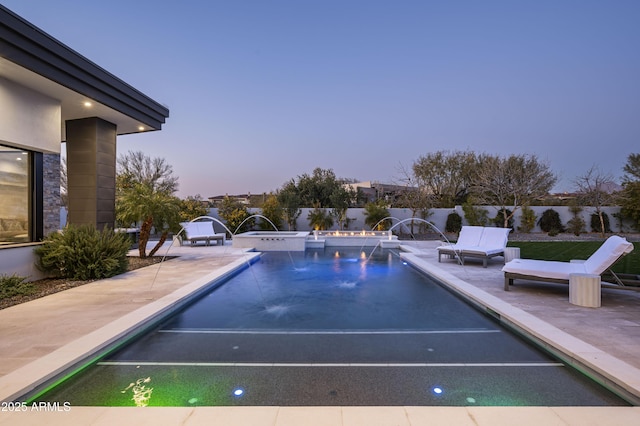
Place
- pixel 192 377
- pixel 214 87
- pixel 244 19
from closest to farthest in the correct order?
pixel 192 377, pixel 244 19, pixel 214 87

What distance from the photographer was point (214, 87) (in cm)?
1730

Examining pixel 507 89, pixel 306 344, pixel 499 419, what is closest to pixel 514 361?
pixel 499 419

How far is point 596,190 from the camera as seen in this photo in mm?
17578

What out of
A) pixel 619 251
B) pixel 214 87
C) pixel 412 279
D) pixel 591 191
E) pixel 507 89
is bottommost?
pixel 412 279

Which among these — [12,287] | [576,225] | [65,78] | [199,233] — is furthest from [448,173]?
[12,287]

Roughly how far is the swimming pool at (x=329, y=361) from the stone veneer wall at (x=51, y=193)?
15.6 ft

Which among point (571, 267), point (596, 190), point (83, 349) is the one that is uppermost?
point (596, 190)

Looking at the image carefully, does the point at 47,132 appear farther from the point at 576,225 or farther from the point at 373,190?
the point at 373,190

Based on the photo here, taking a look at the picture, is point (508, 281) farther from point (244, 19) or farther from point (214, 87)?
point (214, 87)

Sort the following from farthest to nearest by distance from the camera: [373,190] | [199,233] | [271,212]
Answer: [373,190], [271,212], [199,233]

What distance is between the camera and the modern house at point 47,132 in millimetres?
6020

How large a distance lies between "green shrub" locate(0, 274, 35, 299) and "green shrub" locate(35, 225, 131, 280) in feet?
3.06

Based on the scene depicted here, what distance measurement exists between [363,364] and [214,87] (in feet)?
56.8

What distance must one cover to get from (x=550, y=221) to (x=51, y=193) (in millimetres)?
22799
